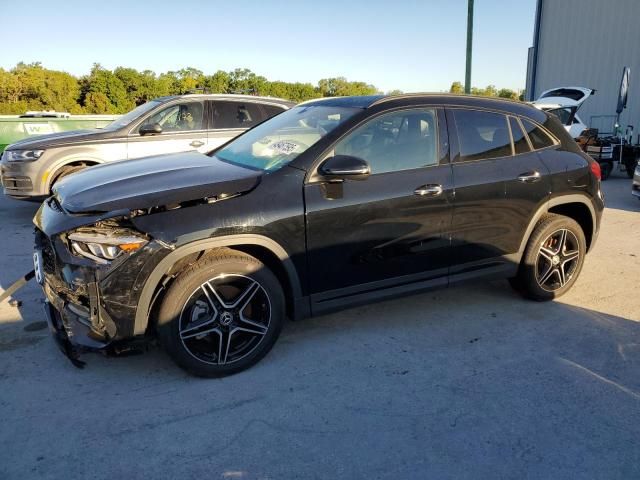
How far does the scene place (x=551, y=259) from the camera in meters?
4.45

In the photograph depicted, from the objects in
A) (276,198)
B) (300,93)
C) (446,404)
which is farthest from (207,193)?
(300,93)

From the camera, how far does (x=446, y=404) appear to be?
9.80 ft

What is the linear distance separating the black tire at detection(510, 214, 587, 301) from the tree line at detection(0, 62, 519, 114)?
2826 cm

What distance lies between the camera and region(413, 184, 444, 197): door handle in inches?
145

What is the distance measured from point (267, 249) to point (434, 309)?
1.81 metres

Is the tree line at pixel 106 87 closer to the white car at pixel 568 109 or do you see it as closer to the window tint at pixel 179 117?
the white car at pixel 568 109

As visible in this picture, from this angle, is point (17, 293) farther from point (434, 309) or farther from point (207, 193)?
point (434, 309)

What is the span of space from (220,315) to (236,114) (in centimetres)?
592

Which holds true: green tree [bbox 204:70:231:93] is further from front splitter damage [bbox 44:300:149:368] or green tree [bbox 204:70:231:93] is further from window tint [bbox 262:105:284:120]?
front splitter damage [bbox 44:300:149:368]

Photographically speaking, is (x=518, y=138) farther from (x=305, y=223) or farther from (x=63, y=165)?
(x=63, y=165)

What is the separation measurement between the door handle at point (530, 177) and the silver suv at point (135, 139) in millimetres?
5106

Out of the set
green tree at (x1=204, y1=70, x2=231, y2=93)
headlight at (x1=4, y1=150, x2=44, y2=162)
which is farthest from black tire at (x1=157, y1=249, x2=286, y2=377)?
green tree at (x1=204, y1=70, x2=231, y2=93)

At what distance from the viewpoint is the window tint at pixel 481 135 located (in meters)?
3.95

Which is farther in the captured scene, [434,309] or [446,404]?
[434,309]
